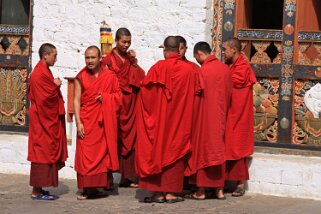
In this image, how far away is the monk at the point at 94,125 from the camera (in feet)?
28.2

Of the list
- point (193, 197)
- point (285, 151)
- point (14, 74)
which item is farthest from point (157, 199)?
point (14, 74)

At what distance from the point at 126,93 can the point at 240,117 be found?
131 cm

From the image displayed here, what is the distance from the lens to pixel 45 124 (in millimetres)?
8656

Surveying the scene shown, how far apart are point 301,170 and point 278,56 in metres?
1.41

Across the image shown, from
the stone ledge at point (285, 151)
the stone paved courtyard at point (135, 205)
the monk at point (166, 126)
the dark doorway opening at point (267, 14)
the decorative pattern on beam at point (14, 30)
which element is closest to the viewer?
the stone paved courtyard at point (135, 205)

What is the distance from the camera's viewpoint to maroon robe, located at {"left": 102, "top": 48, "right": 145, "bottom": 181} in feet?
30.3

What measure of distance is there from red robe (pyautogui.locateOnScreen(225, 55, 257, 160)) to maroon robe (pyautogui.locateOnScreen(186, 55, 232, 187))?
0.23m

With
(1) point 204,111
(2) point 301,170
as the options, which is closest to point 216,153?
(1) point 204,111

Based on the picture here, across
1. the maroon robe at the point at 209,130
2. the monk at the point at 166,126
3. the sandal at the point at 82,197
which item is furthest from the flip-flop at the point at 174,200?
the sandal at the point at 82,197

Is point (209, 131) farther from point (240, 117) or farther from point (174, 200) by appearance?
point (174, 200)

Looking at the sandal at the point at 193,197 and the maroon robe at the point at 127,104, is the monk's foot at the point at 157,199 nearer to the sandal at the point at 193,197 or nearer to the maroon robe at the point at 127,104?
the sandal at the point at 193,197

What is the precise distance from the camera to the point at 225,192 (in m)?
9.14

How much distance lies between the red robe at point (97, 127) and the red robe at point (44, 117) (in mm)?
250

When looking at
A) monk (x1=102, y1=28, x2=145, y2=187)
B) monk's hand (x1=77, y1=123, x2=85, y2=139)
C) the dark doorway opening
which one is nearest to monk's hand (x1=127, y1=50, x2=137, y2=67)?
monk (x1=102, y1=28, x2=145, y2=187)
